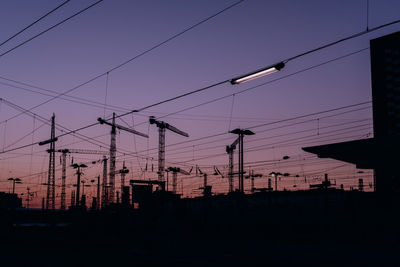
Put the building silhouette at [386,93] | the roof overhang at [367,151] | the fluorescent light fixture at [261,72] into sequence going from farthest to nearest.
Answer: the building silhouette at [386,93], the roof overhang at [367,151], the fluorescent light fixture at [261,72]

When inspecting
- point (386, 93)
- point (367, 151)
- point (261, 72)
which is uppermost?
point (386, 93)

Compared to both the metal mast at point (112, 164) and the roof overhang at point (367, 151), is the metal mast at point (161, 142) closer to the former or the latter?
the metal mast at point (112, 164)

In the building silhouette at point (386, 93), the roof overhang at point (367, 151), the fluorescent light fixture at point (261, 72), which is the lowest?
the roof overhang at point (367, 151)

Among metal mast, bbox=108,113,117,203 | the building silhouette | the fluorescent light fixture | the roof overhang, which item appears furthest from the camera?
metal mast, bbox=108,113,117,203

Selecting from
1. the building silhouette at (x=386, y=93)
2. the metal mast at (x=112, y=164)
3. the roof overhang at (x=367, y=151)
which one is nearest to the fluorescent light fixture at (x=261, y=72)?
the roof overhang at (x=367, y=151)

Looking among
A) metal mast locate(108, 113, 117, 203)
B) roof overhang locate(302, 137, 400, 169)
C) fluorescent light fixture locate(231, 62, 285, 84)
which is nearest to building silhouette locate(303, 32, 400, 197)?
roof overhang locate(302, 137, 400, 169)

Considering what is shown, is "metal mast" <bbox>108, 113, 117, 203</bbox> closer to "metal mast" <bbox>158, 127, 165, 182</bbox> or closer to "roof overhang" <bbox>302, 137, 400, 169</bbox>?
"metal mast" <bbox>158, 127, 165, 182</bbox>

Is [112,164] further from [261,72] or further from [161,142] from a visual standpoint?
[261,72]

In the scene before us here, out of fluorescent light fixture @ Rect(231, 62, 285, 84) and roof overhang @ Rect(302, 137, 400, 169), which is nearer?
fluorescent light fixture @ Rect(231, 62, 285, 84)

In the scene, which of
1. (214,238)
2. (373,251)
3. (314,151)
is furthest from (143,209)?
(314,151)

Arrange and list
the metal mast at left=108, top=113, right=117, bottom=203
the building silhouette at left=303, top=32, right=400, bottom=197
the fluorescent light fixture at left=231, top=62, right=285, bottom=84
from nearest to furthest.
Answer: the fluorescent light fixture at left=231, top=62, right=285, bottom=84
the building silhouette at left=303, top=32, right=400, bottom=197
the metal mast at left=108, top=113, right=117, bottom=203

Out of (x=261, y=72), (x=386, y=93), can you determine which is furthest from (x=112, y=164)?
(x=261, y=72)

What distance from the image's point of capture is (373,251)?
1858 cm

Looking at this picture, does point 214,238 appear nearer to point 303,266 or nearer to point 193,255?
point 193,255
